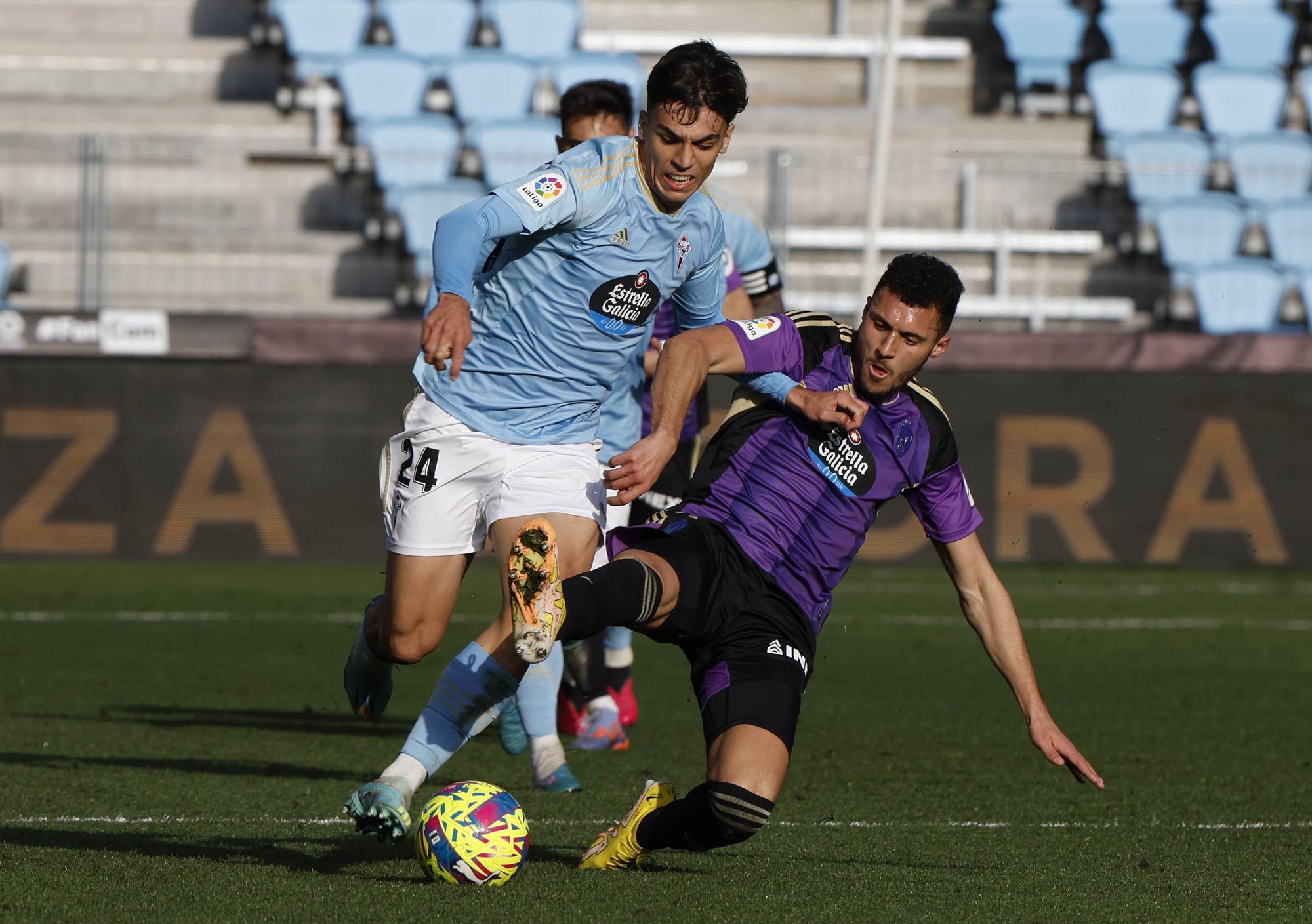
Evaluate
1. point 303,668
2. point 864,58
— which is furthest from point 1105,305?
point 303,668

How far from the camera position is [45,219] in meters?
14.3

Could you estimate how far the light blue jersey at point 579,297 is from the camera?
15.9ft

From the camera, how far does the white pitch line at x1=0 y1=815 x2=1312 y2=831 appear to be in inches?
199

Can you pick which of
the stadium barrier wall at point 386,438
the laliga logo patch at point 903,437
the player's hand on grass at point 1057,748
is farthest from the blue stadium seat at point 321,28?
the player's hand on grass at point 1057,748

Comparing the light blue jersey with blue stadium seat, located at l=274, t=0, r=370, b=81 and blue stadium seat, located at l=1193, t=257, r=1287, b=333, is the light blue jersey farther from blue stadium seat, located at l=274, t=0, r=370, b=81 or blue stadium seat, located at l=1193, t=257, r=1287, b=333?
blue stadium seat, located at l=274, t=0, r=370, b=81

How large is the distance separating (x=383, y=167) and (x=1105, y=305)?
6.30 metres

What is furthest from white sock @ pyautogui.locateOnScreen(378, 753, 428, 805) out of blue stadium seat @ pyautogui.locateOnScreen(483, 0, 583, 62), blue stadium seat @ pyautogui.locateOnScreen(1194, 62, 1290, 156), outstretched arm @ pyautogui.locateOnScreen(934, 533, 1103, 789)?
blue stadium seat @ pyautogui.locateOnScreen(1194, 62, 1290, 156)

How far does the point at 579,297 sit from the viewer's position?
16.2ft

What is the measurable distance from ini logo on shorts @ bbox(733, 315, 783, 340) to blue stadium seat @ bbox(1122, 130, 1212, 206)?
10.0 metres

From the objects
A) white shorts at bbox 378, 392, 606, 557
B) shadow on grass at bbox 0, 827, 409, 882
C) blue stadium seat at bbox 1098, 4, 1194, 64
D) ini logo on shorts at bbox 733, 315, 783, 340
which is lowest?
shadow on grass at bbox 0, 827, 409, 882

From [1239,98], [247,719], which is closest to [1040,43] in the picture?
[1239,98]

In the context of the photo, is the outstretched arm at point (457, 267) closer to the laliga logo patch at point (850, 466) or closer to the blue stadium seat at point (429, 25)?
the laliga logo patch at point (850, 466)

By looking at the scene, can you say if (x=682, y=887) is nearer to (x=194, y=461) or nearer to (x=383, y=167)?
(x=194, y=461)

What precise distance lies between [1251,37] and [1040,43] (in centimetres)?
240
